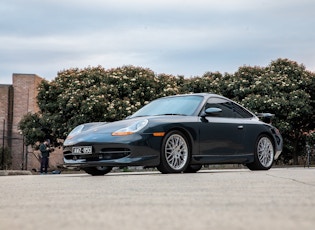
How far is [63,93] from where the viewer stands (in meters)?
34.7

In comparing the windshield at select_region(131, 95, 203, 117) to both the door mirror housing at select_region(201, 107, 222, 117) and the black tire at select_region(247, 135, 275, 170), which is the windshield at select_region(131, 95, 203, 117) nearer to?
the door mirror housing at select_region(201, 107, 222, 117)

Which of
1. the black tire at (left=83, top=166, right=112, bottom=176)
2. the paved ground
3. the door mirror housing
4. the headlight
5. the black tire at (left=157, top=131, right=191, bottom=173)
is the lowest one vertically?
the black tire at (left=83, top=166, right=112, bottom=176)

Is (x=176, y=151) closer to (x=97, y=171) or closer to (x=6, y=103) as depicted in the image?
(x=97, y=171)

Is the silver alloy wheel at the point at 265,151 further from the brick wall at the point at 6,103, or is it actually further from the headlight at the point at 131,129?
the brick wall at the point at 6,103

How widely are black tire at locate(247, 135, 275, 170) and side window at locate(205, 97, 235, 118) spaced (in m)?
0.83

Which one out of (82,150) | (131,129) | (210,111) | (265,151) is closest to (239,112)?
(265,151)

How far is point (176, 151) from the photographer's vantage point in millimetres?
10383

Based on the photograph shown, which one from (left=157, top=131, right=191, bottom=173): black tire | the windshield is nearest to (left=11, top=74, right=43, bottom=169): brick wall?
the windshield

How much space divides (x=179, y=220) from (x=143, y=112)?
804cm

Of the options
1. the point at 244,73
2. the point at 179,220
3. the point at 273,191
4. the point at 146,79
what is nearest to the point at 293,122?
the point at 244,73

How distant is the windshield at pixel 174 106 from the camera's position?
36.3ft

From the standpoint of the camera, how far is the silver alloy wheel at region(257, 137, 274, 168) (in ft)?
39.7

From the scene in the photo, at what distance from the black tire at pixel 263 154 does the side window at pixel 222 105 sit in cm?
83

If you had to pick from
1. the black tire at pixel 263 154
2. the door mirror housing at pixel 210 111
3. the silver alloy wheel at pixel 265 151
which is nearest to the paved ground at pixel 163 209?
the door mirror housing at pixel 210 111
